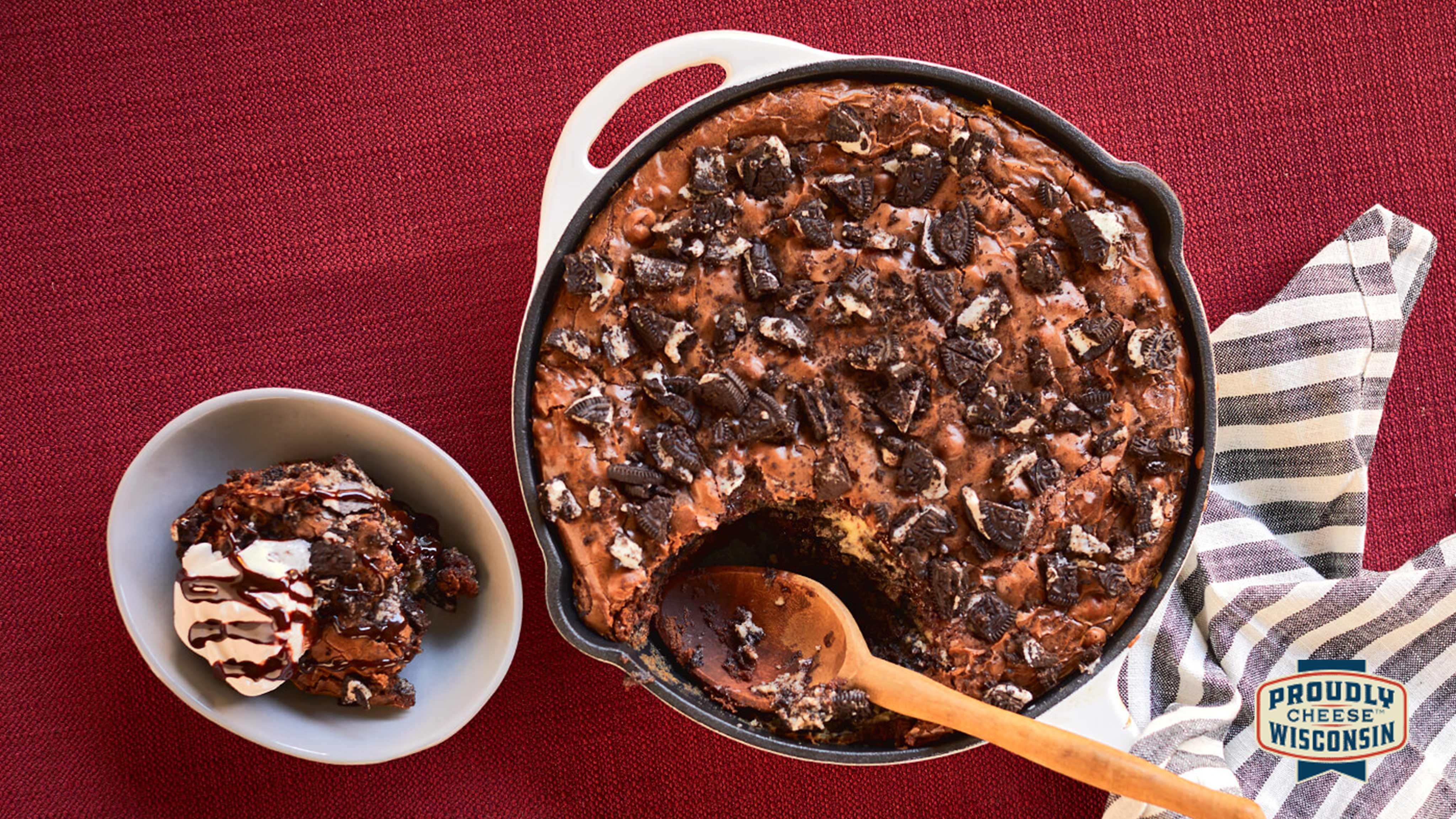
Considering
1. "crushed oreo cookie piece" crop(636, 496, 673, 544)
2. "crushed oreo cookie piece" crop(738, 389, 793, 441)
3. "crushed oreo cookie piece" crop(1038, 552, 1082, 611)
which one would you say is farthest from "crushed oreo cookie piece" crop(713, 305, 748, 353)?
"crushed oreo cookie piece" crop(1038, 552, 1082, 611)

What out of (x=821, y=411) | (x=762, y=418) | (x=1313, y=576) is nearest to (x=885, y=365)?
(x=821, y=411)

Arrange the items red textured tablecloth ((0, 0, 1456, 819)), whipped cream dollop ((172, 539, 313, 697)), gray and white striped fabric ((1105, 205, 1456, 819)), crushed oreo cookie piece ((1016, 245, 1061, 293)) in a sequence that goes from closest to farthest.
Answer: whipped cream dollop ((172, 539, 313, 697))
crushed oreo cookie piece ((1016, 245, 1061, 293))
red textured tablecloth ((0, 0, 1456, 819))
gray and white striped fabric ((1105, 205, 1456, 819))

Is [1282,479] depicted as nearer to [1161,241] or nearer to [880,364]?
[1161,241]

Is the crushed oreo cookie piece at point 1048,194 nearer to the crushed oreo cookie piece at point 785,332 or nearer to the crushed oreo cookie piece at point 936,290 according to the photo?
the crushed oreo cookie piece at point 936,290

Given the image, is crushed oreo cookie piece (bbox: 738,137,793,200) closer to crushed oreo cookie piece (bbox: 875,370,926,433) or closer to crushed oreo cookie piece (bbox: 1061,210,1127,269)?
crushed oreo cookie piece (bbox: 875,370,926,433)

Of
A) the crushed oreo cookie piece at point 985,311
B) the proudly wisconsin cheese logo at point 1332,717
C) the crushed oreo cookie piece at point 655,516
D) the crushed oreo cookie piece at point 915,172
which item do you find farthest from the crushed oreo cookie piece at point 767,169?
the proudly wisconsin cheese logo at point 1332,717

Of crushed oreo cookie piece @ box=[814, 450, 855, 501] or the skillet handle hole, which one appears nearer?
crushed oreo cookie piece @ box=[814, 450, 855, 501]
